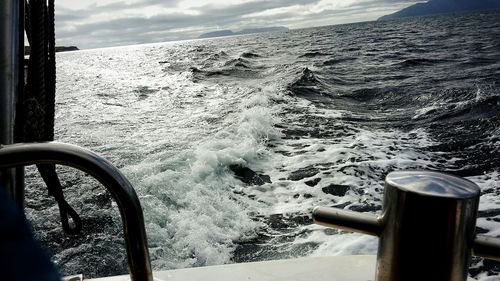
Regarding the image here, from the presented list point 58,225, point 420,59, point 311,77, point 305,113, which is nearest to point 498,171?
point 305,113

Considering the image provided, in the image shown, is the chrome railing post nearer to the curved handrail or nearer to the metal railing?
the metal railing

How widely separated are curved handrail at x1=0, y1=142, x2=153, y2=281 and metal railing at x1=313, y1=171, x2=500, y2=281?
49 cm

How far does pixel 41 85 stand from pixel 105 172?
434 millimetres

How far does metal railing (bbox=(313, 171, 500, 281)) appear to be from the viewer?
64 centimetres

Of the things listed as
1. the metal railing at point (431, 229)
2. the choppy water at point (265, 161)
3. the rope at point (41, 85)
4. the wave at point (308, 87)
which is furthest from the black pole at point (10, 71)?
the wave at point (308, 87)

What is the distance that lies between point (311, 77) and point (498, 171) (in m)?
9.63

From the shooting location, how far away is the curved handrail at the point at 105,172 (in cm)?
69

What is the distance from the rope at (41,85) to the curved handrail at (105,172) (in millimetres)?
288

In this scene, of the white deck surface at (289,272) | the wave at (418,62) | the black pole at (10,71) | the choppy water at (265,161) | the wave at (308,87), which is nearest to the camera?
the black pole at (10,71)

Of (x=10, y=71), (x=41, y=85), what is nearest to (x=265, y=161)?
(x=41, y=85)

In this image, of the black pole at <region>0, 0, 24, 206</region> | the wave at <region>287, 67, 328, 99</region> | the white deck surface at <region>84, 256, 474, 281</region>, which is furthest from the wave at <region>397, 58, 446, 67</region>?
the black pole at <region>0, 0, 24, 206</region>

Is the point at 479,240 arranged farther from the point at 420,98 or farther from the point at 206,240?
the point at 420,98

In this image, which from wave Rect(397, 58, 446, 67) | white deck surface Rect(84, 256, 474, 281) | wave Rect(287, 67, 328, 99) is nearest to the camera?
white deck surface Rect(84, 256, 474, 281)

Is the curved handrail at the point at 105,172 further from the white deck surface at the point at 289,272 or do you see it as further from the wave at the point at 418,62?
the wave at the point at 418,62
